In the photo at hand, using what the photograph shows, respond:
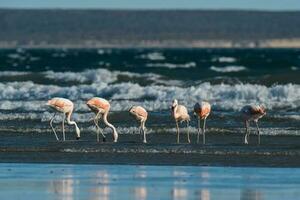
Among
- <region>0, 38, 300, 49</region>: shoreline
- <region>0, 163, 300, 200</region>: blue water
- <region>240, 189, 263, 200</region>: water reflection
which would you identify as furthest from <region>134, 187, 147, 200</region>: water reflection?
<region>0, 38, 300, 49</region>: shoreline

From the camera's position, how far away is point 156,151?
71.8ft

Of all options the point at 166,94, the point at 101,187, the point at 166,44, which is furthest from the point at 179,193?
the point at 166,44

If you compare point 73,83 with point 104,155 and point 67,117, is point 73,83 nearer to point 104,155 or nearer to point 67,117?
point 67,117

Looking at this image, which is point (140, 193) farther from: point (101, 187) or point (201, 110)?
point (201, 110)

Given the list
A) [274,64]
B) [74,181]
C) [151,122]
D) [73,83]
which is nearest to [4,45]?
[274,64]

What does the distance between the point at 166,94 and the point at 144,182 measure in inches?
783

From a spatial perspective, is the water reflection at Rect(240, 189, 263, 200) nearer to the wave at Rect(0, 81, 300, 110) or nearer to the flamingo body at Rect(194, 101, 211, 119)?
the flamingo body at Rect(194, 101, 211, 119)

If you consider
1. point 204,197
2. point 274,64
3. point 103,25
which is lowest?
point 204,197

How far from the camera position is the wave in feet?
109

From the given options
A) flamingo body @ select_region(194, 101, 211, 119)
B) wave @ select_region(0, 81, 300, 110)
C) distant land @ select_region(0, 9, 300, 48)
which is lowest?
flamingo body @ select_region(194, 101, 211, 119)

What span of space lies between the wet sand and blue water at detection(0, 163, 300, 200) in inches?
31.4

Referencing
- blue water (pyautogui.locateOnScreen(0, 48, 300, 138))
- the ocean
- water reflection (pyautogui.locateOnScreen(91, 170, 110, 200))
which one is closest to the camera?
water reflection (pyautogui.locateOnScreen(91, 170, 110, 200))

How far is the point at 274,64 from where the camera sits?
65.9 m

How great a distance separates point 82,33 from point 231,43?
18.8 metres
